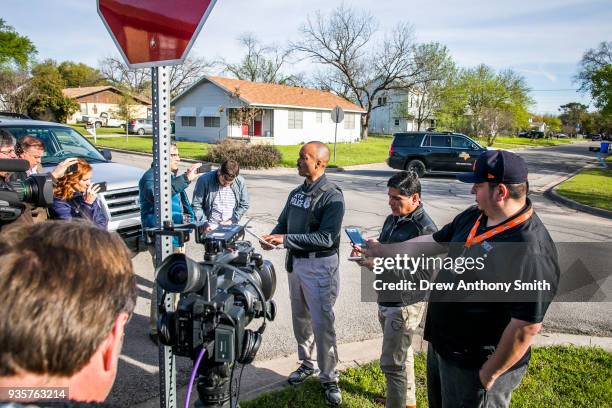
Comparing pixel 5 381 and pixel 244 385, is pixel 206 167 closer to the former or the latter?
pixel 244 385

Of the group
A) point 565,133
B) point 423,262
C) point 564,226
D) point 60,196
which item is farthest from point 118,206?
point 565,133

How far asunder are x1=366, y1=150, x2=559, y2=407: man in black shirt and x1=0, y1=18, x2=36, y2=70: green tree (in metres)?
57.7

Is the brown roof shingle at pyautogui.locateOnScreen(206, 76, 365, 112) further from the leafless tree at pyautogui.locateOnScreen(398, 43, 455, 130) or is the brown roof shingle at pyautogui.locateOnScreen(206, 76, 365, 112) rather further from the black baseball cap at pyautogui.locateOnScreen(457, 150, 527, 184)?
the black baseball cap at pyautogui.locateOnScreen(457, 150, 527, 184)

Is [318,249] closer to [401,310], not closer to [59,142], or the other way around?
[401,310]

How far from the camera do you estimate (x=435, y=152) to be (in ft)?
62.0

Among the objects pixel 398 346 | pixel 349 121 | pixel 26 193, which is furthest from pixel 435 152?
pixel 349 121

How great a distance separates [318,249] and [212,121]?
32418mm

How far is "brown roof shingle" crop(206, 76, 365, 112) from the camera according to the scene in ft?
109

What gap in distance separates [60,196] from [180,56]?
3160mm

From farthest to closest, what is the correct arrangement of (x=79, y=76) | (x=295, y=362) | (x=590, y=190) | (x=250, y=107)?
(x=79, y=76) < (x=250, y=107) < (x=590, y=190) < (x=295, y=362)

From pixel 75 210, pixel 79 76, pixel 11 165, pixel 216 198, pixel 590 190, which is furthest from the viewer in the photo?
pixel 79 76

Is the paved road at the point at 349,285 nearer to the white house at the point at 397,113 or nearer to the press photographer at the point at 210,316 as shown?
the press photographer at the point at 210,316

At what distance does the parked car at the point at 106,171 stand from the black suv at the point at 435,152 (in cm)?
1391

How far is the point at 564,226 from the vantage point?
979cm
